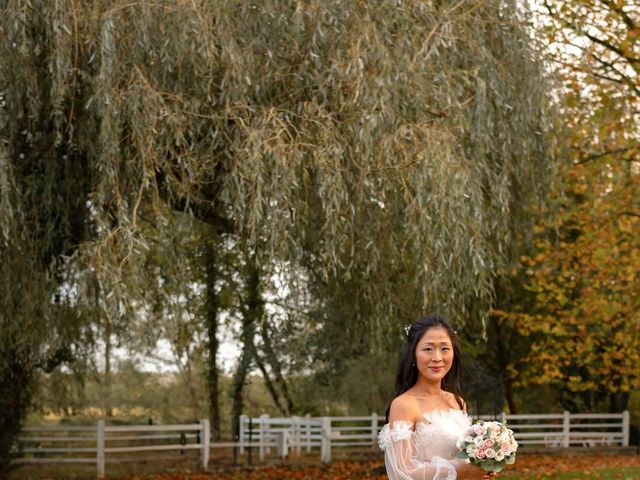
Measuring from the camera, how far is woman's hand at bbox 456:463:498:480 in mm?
4613

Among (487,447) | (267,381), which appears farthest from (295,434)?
(487,447)

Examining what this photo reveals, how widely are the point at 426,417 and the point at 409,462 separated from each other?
0.70 feet

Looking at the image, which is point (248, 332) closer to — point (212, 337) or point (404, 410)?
point (212, 337)

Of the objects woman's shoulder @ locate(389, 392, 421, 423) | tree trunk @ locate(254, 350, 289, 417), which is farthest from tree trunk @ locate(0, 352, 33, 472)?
woman's shoulder @ locate(389, 392, 421, 423)

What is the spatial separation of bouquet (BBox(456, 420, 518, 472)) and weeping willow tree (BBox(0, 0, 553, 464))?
4890mm

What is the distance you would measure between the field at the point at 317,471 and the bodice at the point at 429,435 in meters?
9.57

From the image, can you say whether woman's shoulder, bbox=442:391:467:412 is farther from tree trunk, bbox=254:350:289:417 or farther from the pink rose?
tree trunk, bbox=254:350:289:417

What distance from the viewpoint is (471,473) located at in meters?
4.65

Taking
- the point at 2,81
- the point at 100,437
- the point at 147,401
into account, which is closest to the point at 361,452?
the point at 100,437

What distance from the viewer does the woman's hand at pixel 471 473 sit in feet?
15.1

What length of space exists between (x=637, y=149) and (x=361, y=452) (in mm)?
8098

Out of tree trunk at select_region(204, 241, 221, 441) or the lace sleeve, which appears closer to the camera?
the lace sleeve

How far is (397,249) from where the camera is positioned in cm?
1015

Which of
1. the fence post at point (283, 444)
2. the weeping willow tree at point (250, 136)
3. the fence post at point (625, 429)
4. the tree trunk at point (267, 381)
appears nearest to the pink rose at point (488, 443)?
the weeping willow tree at point (250, 136)
